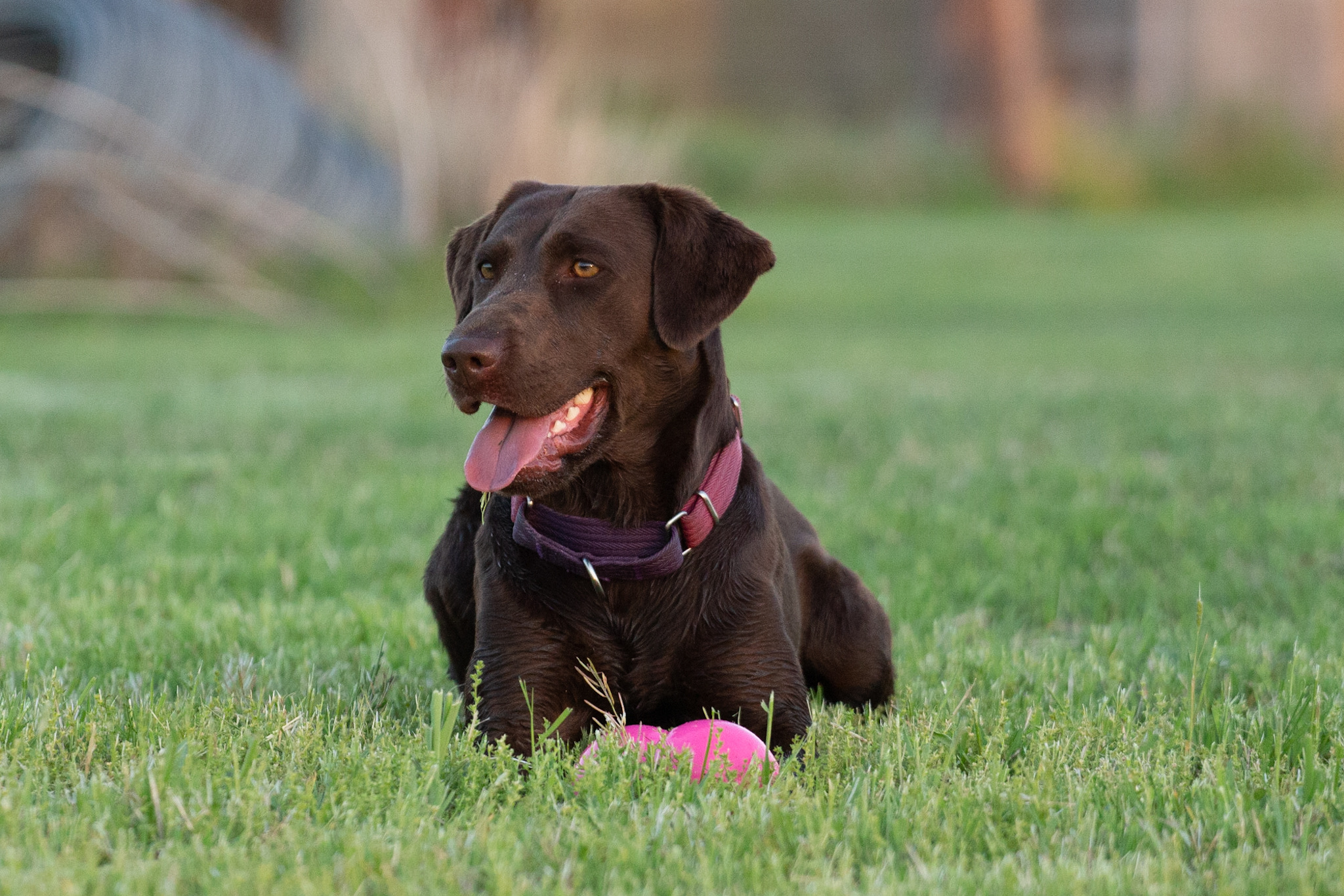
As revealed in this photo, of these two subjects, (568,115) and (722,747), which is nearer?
(722,747)

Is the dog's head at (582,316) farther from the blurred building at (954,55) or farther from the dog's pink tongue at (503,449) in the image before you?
the blurred building at (954,55)

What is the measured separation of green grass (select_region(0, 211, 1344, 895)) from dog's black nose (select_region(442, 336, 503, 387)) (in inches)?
28.2

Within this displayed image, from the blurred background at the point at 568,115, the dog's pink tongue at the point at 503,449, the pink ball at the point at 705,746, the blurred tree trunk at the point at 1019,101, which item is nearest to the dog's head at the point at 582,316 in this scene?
the dog's pink tongue at the point at 503,449

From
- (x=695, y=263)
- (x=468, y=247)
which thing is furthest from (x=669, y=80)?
(x=695, y=263)

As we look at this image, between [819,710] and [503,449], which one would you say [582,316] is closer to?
[503,449]

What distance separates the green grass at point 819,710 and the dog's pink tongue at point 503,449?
1.73ft

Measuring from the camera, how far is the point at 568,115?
17500 mm

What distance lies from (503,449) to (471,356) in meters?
0.22

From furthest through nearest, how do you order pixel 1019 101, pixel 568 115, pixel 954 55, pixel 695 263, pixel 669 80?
pixel 669 80 → pixel 954 55 → pixel 1019 101 → pixel 568 115 → pixel 695 263

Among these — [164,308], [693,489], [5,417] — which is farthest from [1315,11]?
[693,489]

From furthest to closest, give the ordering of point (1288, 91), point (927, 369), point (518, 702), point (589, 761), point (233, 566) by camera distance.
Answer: point (1288, 91) → point (927, 369) → point (233, 566) → point (518, 702) → point (589, 761)

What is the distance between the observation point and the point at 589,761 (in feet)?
9.00

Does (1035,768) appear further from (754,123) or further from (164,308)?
(754,123)

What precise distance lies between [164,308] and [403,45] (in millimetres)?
3909
